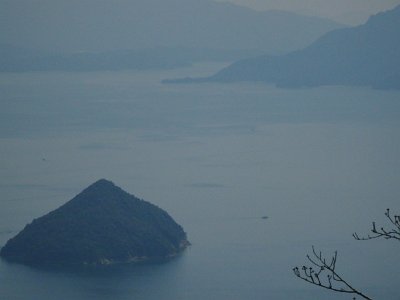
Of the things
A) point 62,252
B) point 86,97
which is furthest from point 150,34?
point 62,252

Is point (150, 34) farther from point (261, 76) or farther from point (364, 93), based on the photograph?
point (364, 93)

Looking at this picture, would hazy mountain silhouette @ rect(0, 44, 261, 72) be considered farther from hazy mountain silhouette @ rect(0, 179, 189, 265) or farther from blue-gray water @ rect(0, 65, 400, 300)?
hazy mountain silhouette @ rect(0, 179, 189, 265)

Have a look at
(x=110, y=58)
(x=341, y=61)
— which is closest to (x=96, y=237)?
(x=341, y=61)

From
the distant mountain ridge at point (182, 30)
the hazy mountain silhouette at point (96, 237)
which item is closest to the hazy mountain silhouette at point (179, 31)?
the distant mountain ridge at point (182, 30)

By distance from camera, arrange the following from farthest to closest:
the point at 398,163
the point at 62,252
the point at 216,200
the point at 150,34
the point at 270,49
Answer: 1. the point at 150,34
2. the point at 270,49
3. the point at 398,163
4. the point at 216,200
5. the point at 62,252

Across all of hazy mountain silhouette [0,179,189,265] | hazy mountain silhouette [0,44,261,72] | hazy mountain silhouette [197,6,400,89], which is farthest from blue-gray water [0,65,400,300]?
hazy mountain silhouette [0,44,261,72]

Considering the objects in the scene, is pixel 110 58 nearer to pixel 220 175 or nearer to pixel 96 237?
pixel 220 175
